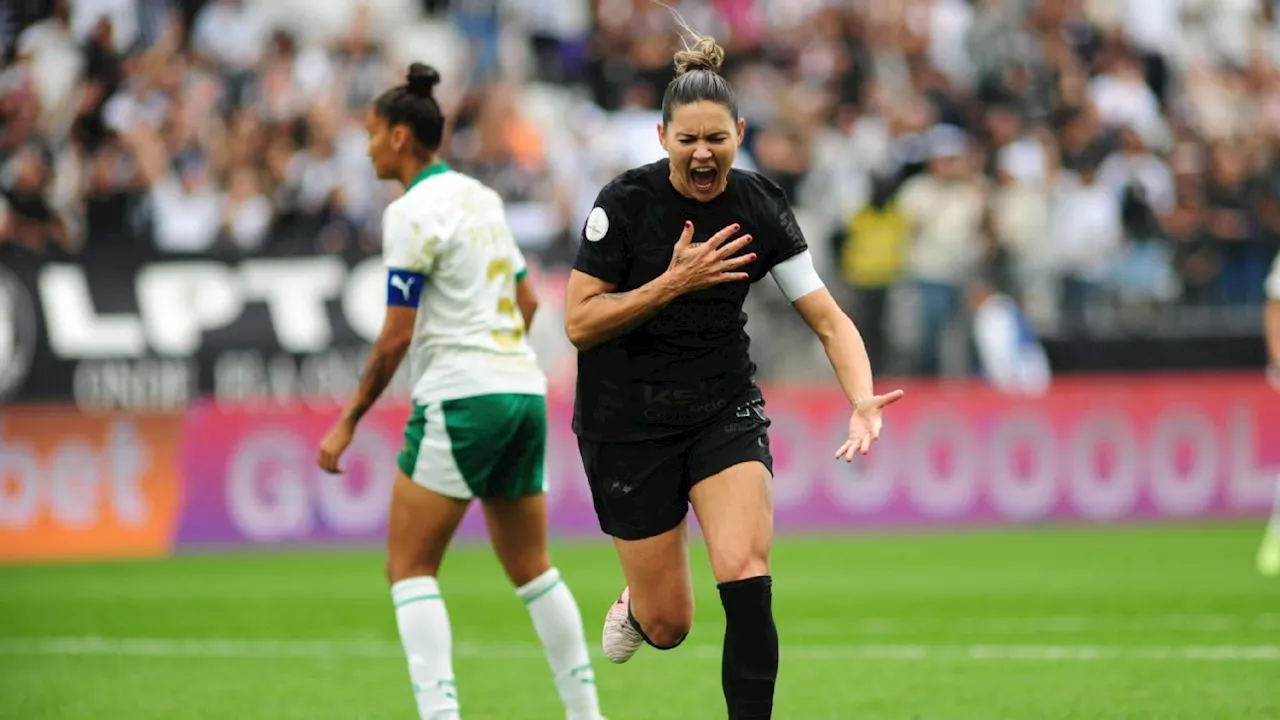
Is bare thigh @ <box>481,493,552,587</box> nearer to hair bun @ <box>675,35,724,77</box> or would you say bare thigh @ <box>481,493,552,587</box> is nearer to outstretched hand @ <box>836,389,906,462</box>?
outstretched hand @ <box>836,389,906,462</box>

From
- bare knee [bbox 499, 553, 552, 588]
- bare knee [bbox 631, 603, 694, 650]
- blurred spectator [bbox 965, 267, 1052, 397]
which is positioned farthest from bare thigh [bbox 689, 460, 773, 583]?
blurred spectator [bbox 965, 267, 1052, 397]

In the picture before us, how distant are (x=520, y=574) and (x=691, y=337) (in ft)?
4.95

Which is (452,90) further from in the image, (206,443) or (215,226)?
(206,443)

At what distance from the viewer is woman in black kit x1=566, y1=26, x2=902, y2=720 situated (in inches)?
266

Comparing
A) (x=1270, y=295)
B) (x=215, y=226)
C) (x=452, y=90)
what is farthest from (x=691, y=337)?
(x=452, y=90)

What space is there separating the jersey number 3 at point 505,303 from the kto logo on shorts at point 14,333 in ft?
36.5

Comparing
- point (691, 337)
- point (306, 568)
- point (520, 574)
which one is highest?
point (691, 337)

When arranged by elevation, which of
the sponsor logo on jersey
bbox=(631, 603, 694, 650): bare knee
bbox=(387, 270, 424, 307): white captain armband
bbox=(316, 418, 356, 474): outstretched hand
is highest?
the sponsor logo on jersey

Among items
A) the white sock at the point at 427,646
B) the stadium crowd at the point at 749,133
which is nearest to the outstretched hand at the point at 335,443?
the white sock at the point at 427,646

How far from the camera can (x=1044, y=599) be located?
13.7m

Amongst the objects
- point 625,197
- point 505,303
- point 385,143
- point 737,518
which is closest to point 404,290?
point 505,303

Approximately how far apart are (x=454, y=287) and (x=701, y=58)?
1.57m

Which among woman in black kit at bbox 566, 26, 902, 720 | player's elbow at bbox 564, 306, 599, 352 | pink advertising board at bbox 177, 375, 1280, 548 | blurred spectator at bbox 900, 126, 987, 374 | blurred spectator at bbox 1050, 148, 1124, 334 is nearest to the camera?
woman in black kit at bbox 566, 26, 902, 720

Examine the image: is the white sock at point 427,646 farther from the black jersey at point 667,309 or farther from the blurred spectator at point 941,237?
the blurred spectator at point 941,237
